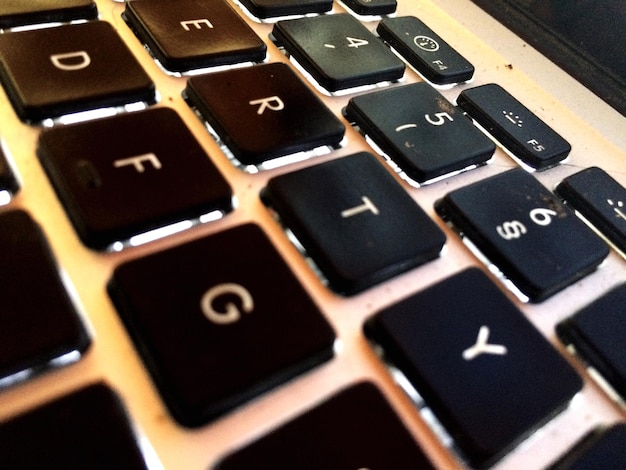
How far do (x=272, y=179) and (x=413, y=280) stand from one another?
3.1 inches

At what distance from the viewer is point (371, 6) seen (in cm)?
42

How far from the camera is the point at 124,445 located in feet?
0.63

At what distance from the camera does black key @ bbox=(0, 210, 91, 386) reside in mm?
200

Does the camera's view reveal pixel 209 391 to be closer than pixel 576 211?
Yes

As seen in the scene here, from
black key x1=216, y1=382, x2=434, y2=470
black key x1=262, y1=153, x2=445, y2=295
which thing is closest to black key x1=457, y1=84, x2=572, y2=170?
black key x1=262, y1=153, x2=445, y2=295

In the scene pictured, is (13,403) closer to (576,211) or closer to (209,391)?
(209,391)

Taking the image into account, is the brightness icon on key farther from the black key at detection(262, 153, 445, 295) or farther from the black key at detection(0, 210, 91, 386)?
the black key at detection(0, 210, 91, 386)

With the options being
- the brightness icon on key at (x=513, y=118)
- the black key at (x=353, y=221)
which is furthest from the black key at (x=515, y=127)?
the black key at (x=353, y=221)

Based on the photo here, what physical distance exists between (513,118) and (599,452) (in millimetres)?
215

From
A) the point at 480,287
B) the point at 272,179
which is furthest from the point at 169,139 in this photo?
the point at 480,287

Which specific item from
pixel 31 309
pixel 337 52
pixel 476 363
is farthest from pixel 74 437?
pixel 337 52

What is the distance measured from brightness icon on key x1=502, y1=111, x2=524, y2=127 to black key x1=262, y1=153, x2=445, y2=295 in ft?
0.39

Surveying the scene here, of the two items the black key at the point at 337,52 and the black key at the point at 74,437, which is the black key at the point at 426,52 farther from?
the black key at the point at 74,437

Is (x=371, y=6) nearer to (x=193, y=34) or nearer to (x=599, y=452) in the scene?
(x=193, y=34)
